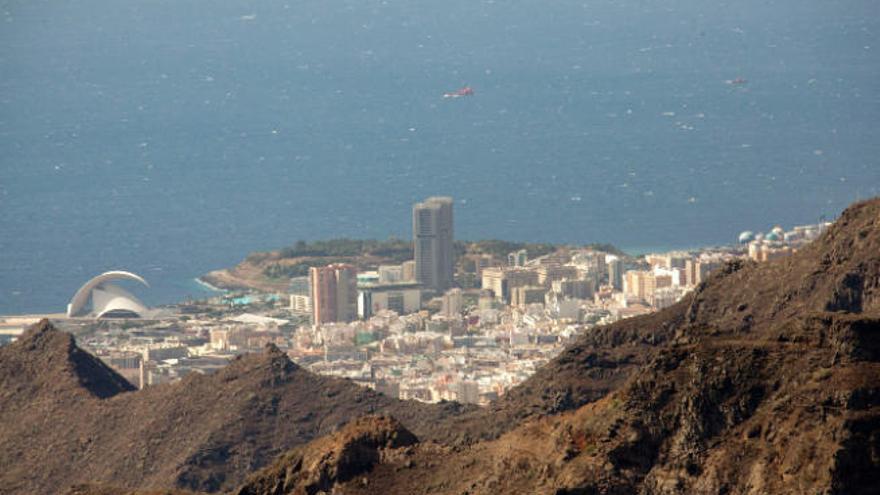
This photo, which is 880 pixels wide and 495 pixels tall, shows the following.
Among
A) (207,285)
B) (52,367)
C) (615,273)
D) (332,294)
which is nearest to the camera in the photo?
(52,367)

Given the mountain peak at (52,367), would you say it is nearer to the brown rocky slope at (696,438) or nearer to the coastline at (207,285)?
the brown rocky slope at (696,438)

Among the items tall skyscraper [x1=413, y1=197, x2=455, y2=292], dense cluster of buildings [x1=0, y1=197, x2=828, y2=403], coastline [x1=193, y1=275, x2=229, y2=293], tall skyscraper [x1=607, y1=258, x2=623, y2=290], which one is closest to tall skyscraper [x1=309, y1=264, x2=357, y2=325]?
dense cluster of buildings [x1=0, y1=197, x2=828, y2=403]

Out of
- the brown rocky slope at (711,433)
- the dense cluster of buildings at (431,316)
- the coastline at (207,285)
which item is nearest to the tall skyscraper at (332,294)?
the dense cluster of buildings at (431,316)

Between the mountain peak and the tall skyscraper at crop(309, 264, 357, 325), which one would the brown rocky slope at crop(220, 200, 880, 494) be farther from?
the tall skyscraper at crop(309, 264, 357, 325)

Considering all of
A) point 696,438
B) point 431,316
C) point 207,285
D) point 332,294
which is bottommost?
point 431,316

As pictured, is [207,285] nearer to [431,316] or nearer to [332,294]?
[332,294]

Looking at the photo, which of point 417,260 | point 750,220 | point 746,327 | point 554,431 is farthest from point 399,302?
point 554,431

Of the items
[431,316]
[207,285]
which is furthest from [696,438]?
[207,285]
